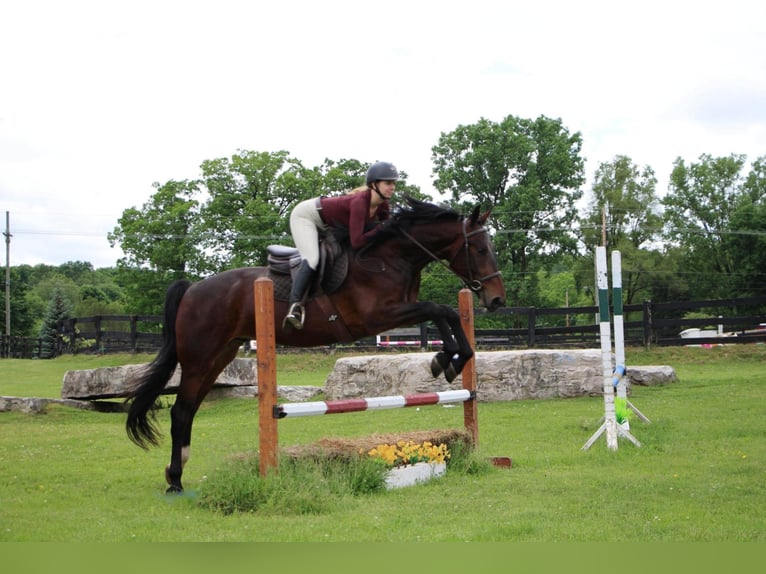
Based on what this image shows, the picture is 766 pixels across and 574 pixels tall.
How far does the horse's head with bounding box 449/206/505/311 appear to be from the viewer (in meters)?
6.66

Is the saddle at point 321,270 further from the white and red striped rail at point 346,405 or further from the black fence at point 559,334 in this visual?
the black fence at point 559,334

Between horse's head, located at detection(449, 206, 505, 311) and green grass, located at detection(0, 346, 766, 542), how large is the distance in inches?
65.5

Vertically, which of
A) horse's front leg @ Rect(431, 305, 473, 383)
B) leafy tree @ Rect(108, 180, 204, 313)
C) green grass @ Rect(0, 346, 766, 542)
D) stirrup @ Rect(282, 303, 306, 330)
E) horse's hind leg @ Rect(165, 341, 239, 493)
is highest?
leafy tree @ Rect(108, 180, 204, 313)

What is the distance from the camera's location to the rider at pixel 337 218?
21.6 feet

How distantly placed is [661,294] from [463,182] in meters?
18.3

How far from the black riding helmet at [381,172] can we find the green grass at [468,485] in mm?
2591

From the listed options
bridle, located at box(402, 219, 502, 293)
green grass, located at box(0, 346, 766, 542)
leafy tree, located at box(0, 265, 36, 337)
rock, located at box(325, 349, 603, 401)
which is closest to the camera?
green grass, located at box(0, 346, 766, 542)

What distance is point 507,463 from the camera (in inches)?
308

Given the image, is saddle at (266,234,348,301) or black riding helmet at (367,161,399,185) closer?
black riding helmet at (367,161,399,185)

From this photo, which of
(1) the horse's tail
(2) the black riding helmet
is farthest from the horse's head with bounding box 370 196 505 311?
(1) the horse's tail

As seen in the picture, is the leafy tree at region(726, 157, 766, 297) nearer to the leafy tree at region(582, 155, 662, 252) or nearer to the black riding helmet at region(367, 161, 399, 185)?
the leafy tree at region(582, 155, 662, 252)

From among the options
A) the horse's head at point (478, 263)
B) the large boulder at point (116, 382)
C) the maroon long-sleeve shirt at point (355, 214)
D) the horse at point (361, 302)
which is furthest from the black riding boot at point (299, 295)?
A: the large boulder at point (116, 382)

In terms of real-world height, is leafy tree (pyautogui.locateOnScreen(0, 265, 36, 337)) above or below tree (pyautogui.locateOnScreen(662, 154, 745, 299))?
below

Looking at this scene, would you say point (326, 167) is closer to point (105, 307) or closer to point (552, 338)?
point (552, 338)
